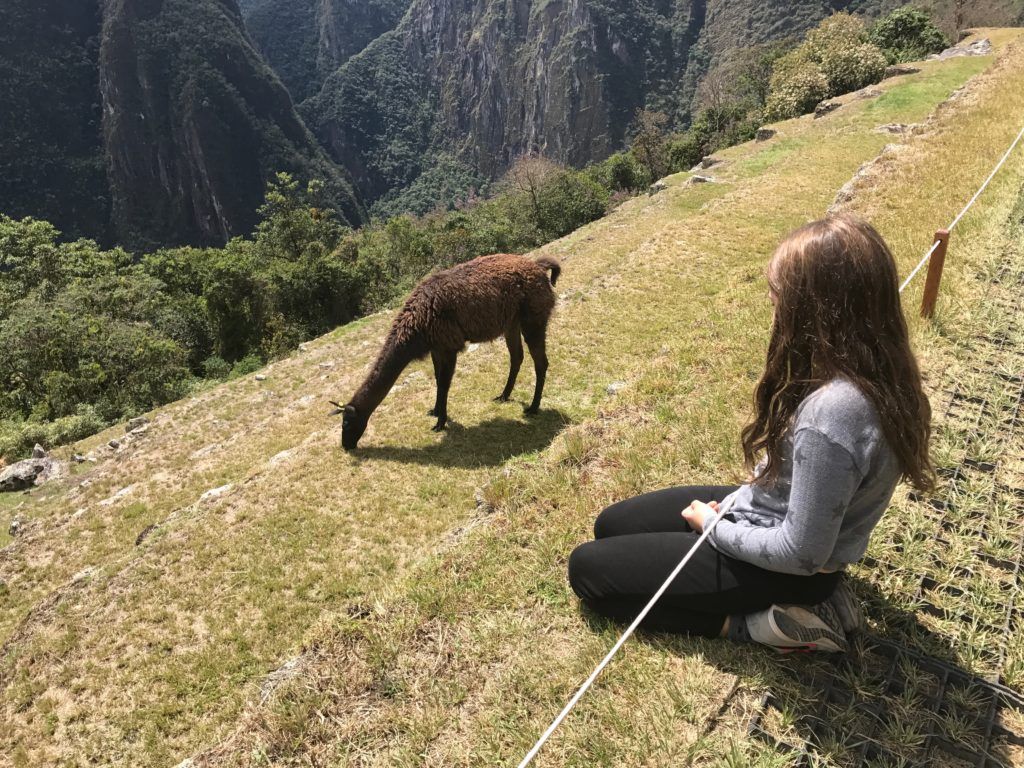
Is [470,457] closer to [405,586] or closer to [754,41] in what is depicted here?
[405,586]

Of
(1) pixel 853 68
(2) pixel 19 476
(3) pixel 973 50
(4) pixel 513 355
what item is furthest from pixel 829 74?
(2) pixel 19 476

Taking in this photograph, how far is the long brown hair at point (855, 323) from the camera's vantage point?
2.30 m

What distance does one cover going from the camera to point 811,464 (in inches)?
88.2

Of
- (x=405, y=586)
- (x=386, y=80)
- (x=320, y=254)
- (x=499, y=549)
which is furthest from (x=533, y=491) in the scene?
(x=386, y=80)

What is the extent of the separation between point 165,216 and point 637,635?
462ft

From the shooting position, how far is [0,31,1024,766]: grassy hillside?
320 centimetres

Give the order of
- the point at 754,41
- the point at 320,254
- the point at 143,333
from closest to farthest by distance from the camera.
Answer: the point at 143,333, the point at 320,254, the point at 754,41

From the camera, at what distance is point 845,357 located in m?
2.31

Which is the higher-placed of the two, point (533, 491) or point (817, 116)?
point (817, 116)

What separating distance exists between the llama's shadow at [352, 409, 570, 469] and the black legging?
426cm

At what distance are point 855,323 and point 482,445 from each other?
20.7 feet

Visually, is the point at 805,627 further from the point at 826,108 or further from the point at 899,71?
the point at 899,71

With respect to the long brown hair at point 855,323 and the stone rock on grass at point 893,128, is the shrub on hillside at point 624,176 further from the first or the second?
the long brown hair at point 855,323

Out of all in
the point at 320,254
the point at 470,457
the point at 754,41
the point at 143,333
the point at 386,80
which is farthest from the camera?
the point at 386,80
